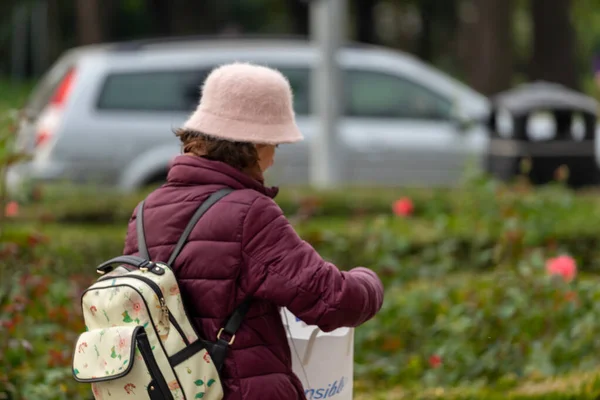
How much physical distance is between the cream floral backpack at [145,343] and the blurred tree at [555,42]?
666 inches

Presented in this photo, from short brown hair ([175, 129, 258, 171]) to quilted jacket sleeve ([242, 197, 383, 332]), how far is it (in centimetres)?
16

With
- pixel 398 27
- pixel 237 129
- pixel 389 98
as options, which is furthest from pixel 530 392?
pixel 398 27

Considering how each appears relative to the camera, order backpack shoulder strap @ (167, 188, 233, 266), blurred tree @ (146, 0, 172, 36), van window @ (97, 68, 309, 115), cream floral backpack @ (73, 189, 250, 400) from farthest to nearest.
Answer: blurred tree @ (146, 0, 172, 36), van window @ (97, 68, 309, 115), backpack shoulder strap @ (167, 188, 233, 266), cream floral backpack @ (73, 189, 250, 400)

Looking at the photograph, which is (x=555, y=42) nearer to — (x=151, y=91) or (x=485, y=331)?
(x=151, y=91)

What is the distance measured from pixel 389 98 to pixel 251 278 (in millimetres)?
7486

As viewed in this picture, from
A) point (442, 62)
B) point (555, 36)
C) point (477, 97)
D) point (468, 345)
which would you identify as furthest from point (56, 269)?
point (442, 62)

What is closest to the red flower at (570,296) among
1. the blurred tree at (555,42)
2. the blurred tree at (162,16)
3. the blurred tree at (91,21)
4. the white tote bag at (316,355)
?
the white tote bag at (316,355)

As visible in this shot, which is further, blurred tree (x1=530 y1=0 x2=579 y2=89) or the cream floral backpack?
blurred tree (x1=530 y1=0 x2=579 y2=89)

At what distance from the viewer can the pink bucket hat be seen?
2674mm

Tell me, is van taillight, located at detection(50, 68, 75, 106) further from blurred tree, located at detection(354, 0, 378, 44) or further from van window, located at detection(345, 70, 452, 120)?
blurred tree, located at detection(354, 0, 378, 44)

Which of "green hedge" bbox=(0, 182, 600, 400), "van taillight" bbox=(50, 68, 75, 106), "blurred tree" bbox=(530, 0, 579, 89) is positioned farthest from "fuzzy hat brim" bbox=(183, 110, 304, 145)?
"blurred tree" bbox=(530, 0, 579, 89)

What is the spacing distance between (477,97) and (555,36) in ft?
31.5

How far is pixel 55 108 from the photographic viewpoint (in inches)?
374

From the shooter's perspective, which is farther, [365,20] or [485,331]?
[365,20]
